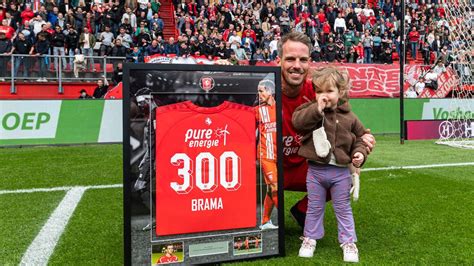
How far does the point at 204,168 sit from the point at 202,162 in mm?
43

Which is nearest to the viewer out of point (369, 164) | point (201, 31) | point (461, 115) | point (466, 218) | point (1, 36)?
point (466, 218)

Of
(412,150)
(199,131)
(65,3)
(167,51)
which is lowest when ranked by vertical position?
(412,150)

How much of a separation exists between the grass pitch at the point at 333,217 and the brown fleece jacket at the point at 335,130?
734 millimetres

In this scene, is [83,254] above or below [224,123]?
below

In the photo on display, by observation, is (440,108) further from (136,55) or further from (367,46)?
(136,55)

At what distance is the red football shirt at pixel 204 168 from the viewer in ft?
9.30

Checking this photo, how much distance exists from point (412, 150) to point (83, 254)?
827 centimetres

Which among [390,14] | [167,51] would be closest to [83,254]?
[167,51]

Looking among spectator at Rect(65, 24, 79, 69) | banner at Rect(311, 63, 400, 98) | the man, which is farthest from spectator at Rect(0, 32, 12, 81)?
the man

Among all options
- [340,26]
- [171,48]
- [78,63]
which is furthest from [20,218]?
[340,26]

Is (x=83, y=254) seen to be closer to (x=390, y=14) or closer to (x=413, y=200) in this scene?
(x=413, y=200)

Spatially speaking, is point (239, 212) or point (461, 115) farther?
point (461, 115)

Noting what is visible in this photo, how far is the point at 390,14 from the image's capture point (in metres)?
25.1

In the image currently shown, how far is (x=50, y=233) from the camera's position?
12.5 feet
